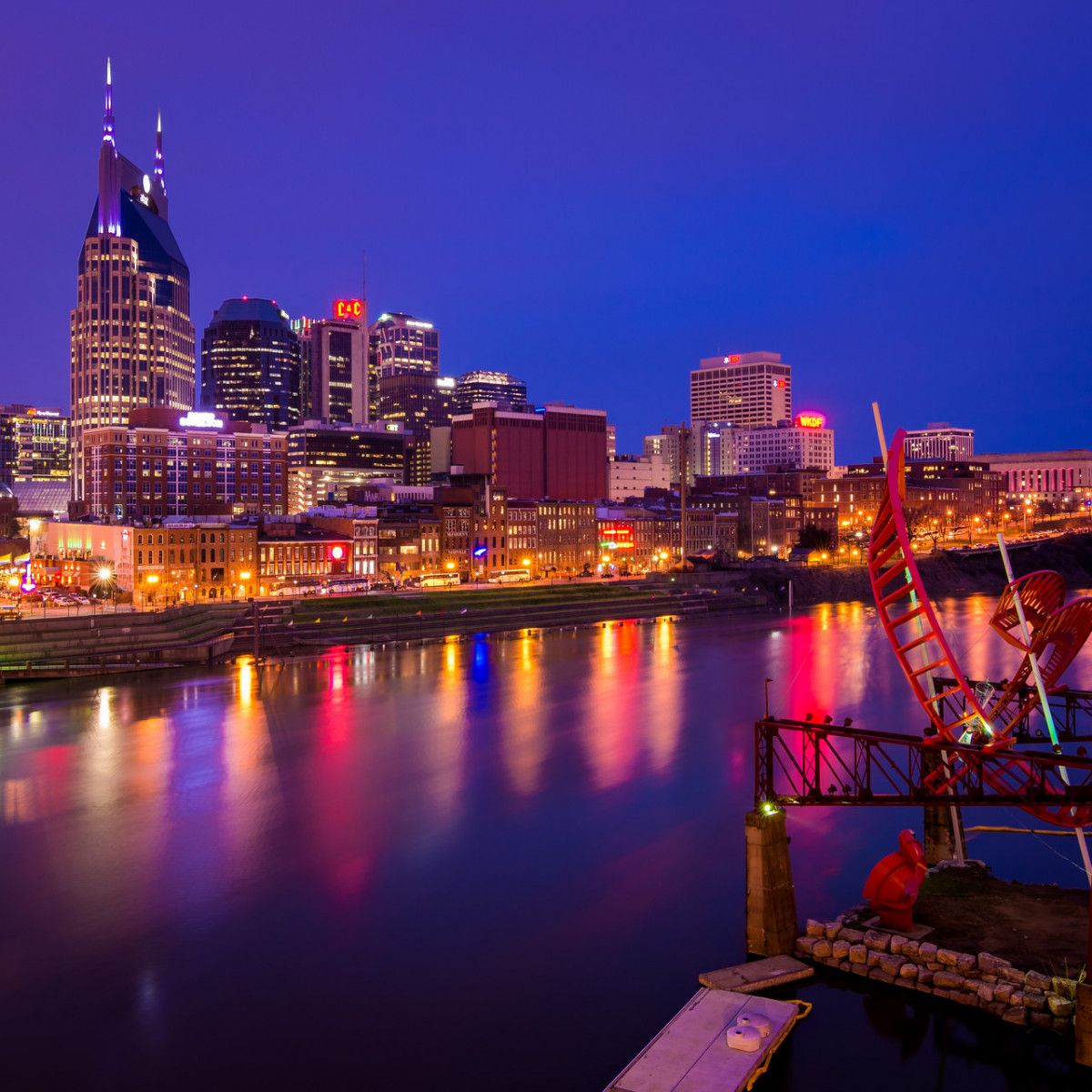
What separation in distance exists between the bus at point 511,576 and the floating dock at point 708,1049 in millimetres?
94129

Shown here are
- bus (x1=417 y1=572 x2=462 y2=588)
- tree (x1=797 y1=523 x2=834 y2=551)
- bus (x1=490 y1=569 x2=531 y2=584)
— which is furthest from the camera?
tree (x1=797 y1=523 x2=834 y2=551)

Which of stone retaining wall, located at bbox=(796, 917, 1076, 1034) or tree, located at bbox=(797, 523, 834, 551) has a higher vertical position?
tree, located at bbox=(797, 523, 834, 551)

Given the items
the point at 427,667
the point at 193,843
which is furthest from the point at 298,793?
the point at 427,667

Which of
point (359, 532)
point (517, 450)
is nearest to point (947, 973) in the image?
point (359, 532)

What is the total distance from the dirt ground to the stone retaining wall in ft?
2.42

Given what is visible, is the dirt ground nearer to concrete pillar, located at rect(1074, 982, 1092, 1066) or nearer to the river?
the river

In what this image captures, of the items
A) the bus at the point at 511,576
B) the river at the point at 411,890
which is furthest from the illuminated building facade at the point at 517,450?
the river at the point at 411,890

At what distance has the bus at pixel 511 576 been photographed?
116438 millimetres

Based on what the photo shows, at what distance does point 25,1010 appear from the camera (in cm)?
2327

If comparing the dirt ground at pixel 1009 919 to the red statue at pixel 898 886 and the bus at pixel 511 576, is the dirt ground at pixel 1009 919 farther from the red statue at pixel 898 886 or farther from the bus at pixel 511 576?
the bus at pixel 511 576

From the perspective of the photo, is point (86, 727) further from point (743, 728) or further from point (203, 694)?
point (743, 728)

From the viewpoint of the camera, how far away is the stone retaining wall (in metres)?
20.2

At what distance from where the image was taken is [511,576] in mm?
118938

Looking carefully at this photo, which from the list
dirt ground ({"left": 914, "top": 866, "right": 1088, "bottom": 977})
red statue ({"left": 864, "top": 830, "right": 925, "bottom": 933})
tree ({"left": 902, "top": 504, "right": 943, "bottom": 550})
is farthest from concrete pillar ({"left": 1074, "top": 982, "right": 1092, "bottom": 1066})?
tree ({"left": 902, "top": 504, "right": 943, "bottom": 550})
